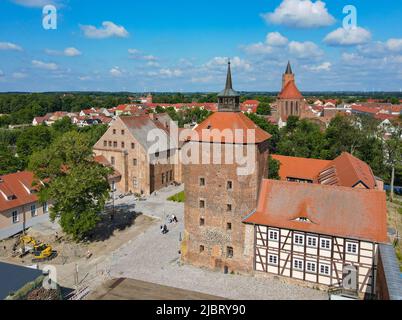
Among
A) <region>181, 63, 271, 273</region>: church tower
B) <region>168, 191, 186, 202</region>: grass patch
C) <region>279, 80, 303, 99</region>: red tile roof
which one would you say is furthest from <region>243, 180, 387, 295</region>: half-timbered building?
<region>279, 80, 303, 99</region>: red tile roof

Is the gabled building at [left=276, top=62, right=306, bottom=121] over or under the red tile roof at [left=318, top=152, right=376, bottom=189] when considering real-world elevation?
over

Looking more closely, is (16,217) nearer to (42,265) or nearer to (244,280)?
(42,265)

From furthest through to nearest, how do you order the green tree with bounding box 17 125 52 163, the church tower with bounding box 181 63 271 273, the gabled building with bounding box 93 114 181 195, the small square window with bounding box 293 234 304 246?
the green tree with bounding box 17 125 52 163, the gabled building with bounding box 93 114 181 195, the church tower with bounding box 181 63 271 273, the small square window with bounding box 293 234 304 246

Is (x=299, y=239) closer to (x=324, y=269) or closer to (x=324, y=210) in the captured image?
(x=324, y=269)

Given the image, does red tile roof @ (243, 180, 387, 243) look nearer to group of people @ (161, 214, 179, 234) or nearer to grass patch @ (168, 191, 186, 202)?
group of people @ (161, 214, 179, 234)

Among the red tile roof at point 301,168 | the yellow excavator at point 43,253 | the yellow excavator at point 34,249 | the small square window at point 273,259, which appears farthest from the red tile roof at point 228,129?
the red tile roof at point 301,168

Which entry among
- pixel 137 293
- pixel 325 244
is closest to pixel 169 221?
pixel 137 293
